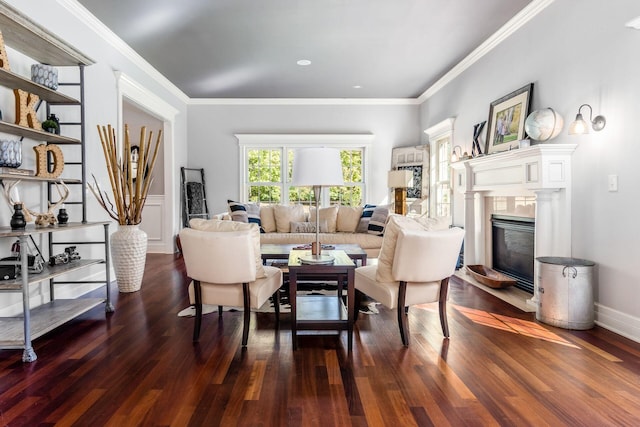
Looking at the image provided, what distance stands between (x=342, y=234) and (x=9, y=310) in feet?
12.2

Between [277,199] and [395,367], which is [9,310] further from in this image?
[277,199]

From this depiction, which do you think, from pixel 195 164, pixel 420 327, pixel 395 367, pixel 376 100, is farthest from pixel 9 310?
pixel 376 100

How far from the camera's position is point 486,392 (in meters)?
1.98

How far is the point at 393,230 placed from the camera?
8.59 feet

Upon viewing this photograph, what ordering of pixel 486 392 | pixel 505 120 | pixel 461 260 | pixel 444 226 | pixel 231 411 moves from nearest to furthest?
pixel 231 411
pixel 486 392
pixel 444 226
pixel 505 120
pixel 461 260

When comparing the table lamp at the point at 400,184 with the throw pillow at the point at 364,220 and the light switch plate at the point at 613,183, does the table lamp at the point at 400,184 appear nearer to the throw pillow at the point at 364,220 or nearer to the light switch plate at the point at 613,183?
the throw pillow at the point at 364,220

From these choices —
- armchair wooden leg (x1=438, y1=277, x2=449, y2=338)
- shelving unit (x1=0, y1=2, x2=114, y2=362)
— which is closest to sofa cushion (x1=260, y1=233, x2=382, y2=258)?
shelving unit (x1=0, y1=2, x2=114, y2=362)

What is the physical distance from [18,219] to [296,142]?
207 inches

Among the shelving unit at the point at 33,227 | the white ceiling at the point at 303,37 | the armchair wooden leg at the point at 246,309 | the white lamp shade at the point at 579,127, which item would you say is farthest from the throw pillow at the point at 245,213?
the white lamp shade at the point at 579,127

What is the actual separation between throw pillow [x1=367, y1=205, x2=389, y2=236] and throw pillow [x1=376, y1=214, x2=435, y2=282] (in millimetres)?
2752

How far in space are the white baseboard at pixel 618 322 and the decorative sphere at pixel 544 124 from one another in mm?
1489

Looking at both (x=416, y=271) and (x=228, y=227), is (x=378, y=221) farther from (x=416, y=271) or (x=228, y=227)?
(x=228, y=227)

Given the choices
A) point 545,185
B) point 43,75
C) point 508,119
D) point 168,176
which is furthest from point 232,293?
point 168,176

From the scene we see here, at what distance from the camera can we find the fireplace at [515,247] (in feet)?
12.9
